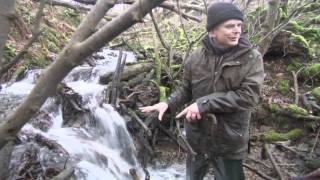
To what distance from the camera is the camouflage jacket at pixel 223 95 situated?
3340 mm

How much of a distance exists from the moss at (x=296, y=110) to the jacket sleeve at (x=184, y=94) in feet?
9.09

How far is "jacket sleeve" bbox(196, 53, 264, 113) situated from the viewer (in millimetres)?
3314

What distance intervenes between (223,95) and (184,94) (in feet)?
1.91

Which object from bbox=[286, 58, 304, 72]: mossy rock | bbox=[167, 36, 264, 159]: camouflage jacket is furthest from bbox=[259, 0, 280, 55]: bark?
bbox=[167, 36, 264, 159]: camouflage jacket

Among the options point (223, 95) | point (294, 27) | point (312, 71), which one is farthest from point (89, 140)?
point (294, 27)

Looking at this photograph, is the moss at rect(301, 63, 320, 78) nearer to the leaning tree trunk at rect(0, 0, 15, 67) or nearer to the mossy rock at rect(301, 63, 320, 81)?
the mossy rock at rect(301, 63, 320, 81)

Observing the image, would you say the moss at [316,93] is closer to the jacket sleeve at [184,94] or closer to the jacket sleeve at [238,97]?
the jacket sleeve at [184,94]

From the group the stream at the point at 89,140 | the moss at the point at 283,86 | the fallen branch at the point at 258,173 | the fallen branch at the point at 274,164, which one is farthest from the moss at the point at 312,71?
the stream at the point at 89,140

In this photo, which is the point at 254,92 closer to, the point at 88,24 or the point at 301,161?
the point at 88,24

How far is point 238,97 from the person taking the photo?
331 centimetres

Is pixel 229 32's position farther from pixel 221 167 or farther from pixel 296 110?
pixel 296 110

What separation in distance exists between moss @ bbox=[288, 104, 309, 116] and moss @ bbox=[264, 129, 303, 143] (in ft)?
0.80

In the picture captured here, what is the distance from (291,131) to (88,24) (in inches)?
206

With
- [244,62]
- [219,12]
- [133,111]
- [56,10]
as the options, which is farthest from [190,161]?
[56,10]
